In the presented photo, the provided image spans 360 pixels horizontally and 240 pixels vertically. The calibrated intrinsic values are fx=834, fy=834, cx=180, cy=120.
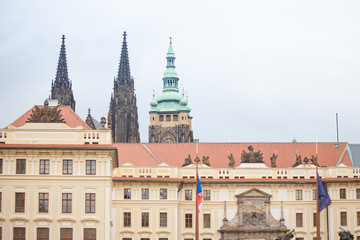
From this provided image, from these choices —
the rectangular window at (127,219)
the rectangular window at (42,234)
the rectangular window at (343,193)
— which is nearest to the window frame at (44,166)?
the rectangular window at (42,234)

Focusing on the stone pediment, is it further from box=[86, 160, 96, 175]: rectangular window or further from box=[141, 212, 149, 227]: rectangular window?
box=[86, 160, 96, 175]: rectangular window

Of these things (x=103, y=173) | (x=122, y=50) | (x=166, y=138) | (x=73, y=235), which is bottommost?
(x=73, y=235)

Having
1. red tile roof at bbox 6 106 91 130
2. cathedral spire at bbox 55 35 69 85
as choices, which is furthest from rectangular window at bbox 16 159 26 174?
cathedral spire at bbox 55 35 69 85

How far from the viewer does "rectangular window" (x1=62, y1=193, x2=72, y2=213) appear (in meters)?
61.6

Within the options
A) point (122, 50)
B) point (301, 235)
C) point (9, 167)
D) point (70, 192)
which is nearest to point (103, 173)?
point (70, 192)

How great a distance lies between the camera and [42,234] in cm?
6100

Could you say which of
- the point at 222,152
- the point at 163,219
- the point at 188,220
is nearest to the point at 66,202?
the point at 163,219

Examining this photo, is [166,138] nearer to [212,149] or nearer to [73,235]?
[212,149]

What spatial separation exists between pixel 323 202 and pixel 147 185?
62.9 ft

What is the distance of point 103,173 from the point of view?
62.1 metres

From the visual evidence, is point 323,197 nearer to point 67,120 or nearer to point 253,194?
point 253,194

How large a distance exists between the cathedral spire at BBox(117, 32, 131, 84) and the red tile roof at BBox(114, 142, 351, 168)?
67.2 m

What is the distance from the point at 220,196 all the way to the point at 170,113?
4078 inches

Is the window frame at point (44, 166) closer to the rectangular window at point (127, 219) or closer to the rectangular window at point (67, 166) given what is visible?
the rectangular window at point (67, 166)
